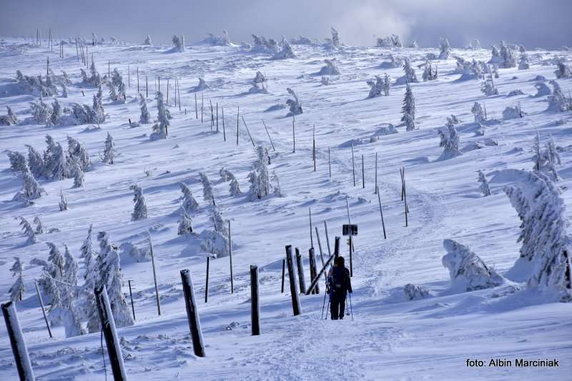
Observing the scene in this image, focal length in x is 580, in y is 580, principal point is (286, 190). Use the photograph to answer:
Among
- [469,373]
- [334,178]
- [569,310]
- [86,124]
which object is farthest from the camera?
[86,124]

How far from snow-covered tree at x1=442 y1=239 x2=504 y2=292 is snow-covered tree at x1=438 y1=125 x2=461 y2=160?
35.6 m

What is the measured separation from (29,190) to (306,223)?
28.0m

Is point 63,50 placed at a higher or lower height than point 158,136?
higher

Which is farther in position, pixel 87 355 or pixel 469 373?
pixel 87 355

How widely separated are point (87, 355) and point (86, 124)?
72994 millimetres

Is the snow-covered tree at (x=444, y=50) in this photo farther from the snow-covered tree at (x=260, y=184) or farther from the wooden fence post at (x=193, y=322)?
the wooden fence post at (x=193, y=322)

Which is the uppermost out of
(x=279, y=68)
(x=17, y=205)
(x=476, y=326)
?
(x=279, y=68)

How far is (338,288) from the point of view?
1321 cm

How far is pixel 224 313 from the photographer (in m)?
15.4

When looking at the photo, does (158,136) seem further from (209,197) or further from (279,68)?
(279,68)

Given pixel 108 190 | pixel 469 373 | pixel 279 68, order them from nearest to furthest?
pixel 469 373 → pixel 108 190 → pixel 279 68

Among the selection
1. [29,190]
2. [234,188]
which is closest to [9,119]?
[29,190]

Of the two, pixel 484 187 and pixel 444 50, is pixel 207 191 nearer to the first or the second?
pixel 484 187

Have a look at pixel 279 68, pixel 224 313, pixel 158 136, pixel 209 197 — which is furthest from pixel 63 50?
pixel 224 313
